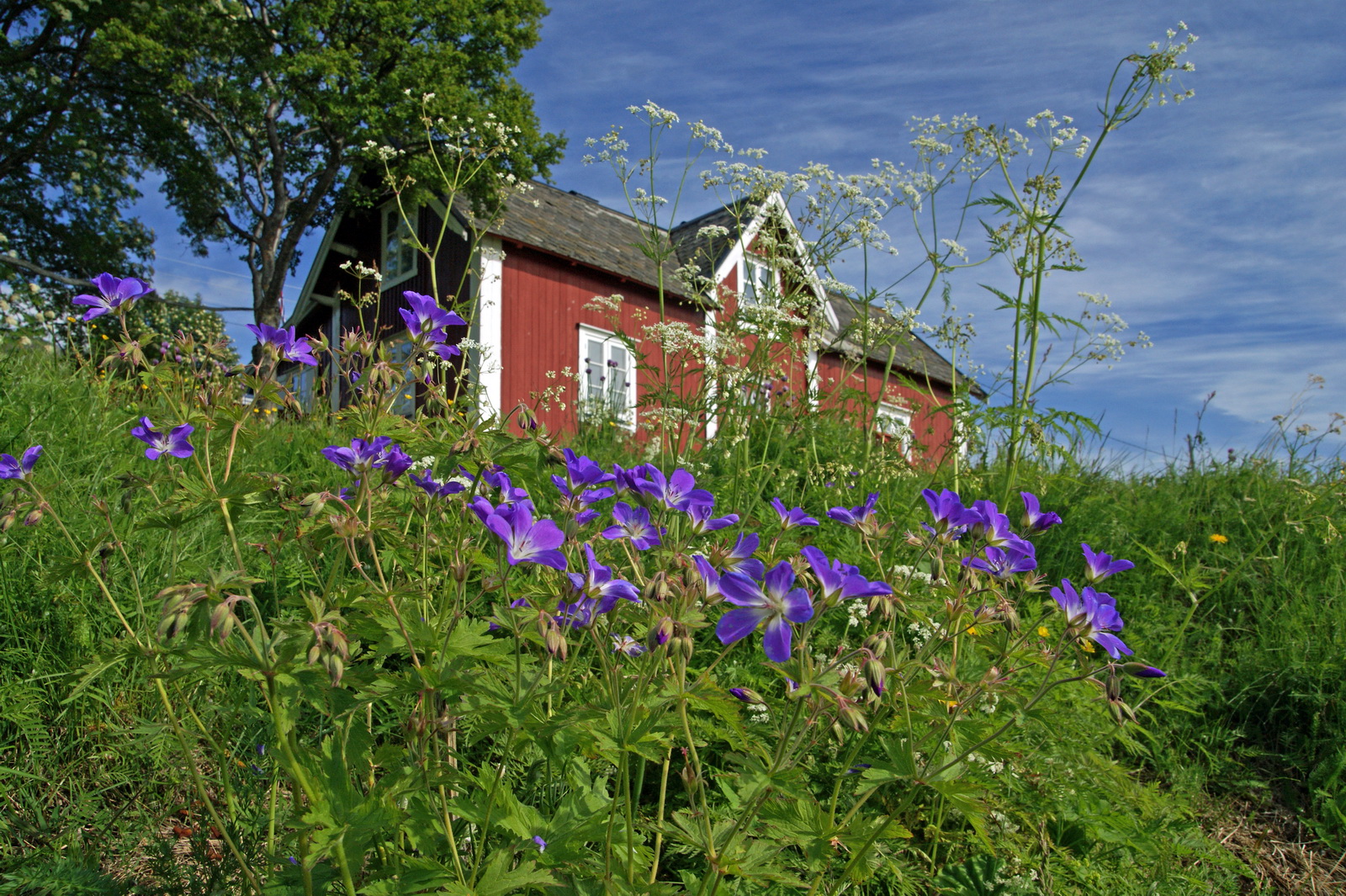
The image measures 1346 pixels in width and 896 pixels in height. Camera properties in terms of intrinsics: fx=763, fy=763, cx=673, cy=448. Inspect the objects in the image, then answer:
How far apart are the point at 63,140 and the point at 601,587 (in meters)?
25.9

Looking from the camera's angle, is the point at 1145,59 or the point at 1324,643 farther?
the point at 1324,643

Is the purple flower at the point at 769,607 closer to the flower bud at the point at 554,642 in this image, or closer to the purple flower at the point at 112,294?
the flower bud at the point at 554,642

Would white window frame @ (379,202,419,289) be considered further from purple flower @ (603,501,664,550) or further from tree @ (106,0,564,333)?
purple flower @ (603,501,664,550)

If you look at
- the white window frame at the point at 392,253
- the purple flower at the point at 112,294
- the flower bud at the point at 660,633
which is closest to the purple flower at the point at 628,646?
the flower bud at the point at 660,633

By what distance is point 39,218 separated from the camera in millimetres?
22719

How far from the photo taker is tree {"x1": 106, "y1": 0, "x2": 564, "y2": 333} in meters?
18.7

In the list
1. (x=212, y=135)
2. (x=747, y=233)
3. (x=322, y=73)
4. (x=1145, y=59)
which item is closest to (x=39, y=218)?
(x=212, y=135)

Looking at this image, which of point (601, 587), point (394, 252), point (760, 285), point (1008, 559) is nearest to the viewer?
point (601, 587)

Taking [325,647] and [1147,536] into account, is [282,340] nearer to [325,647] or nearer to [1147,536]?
[325,647]

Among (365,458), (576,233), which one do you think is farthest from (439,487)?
(576,233)

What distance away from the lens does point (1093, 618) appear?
1.60m

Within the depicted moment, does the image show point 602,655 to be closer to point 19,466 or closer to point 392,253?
point 19,466

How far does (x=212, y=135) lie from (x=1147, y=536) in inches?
1092

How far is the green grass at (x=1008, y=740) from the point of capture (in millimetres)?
2146
